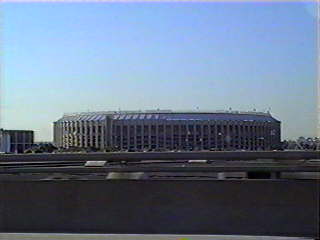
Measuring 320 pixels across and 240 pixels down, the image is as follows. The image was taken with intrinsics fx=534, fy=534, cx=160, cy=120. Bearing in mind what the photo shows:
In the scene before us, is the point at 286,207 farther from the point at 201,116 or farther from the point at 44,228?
the point at 201,116

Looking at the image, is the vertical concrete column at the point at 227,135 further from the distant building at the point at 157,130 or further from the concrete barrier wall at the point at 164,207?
the concrete barrier wall at the point at 164,207

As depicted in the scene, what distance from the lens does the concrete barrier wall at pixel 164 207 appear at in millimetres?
7387

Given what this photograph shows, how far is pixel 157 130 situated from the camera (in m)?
21.7

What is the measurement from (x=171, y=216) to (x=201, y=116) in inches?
597

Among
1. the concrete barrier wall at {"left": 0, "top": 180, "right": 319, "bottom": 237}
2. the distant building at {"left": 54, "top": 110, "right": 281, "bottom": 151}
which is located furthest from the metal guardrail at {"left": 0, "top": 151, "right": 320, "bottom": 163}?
the distant building at {"left": 54, "top": 110, "right": 281, "bottom": 151}

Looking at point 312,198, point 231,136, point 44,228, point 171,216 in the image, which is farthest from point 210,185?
point 231,136

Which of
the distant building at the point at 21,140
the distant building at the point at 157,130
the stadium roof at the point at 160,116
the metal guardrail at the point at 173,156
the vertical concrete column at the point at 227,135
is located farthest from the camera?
the stadium roof at the point at 160,116

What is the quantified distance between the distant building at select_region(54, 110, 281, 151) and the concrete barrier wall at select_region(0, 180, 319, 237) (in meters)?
10.1

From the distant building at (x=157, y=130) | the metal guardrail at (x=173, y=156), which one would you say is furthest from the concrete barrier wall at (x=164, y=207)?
the distant building at (x=157, y=130)

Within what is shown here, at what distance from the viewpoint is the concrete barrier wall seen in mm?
7387

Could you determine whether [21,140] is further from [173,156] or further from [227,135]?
[227,135]

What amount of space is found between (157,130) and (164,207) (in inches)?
556

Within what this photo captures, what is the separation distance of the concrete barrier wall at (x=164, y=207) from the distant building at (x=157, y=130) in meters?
10.1

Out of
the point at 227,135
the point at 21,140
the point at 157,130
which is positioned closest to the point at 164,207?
the point at 21,140
